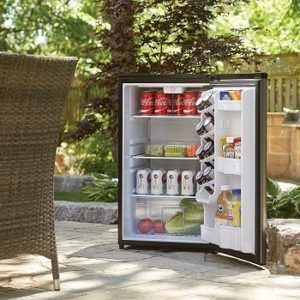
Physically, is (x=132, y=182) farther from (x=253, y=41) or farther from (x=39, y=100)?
(x=253, y=41)

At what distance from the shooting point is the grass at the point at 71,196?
806 cm

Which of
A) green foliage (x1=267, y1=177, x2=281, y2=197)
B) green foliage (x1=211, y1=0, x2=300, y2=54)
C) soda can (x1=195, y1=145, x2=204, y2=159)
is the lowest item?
green foliage (x1=267, y1=177, x2=281, y2=197)

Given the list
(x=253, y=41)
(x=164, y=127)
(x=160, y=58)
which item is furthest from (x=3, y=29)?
(x=164, y=127)

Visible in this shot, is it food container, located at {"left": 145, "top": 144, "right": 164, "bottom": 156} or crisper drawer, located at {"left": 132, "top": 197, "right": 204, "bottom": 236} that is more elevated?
food container, located at {"left": 145, "top": 144, "right": 164, "bottom": 156}

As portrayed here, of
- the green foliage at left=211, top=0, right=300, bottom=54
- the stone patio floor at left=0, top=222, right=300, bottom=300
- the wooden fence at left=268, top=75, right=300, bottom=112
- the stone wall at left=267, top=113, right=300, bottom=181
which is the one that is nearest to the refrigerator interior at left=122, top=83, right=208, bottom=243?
the stone patio floor at left=0, top=222, right=300, bottom=300

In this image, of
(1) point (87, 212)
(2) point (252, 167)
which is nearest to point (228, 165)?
(2) point (252, 167)

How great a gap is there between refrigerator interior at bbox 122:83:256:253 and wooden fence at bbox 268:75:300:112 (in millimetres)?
4656

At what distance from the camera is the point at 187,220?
19.6 ft

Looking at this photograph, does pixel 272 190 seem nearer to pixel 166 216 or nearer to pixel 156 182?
pixel 166 216

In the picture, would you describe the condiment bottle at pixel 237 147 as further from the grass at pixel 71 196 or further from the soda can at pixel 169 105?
the grass at pixel 71 196

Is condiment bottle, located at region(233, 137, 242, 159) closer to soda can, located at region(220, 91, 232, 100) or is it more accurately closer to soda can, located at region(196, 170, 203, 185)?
soda can, located at region(220, 91, 232, 100)

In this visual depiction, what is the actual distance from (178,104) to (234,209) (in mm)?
991

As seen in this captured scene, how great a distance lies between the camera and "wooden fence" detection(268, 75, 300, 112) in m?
10.6

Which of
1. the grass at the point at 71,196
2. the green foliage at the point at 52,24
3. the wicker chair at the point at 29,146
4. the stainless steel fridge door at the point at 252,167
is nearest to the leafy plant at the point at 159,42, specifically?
the grass at the point at 71,196
